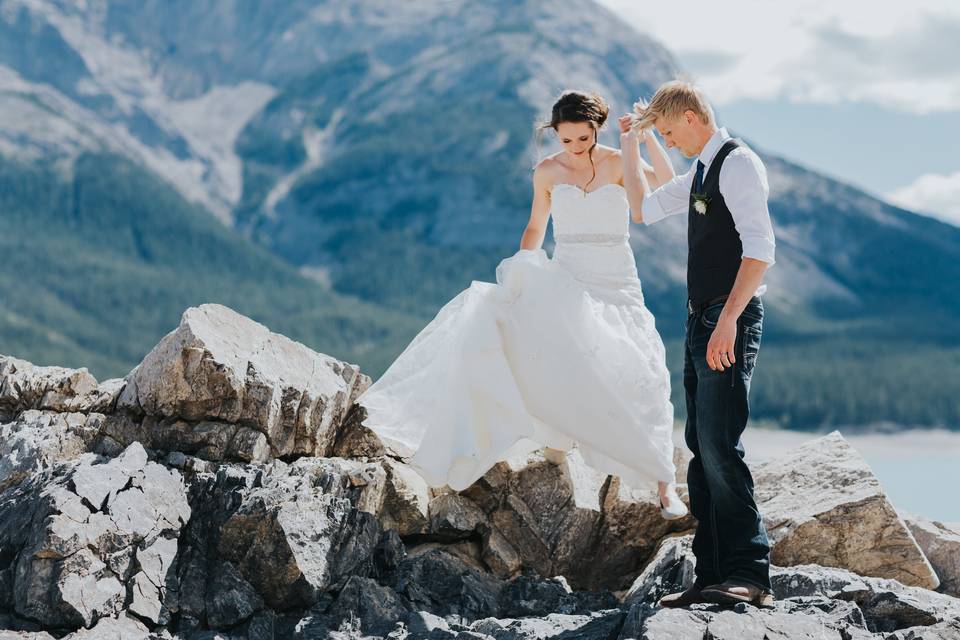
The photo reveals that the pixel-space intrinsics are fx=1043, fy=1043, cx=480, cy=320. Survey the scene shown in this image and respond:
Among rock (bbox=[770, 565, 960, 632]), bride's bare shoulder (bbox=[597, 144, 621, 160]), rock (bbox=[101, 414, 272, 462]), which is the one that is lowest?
rock (bbox=[770, 565, 960, 632])

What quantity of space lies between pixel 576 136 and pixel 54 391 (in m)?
6.23

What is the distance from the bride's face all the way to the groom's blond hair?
188 centimetres

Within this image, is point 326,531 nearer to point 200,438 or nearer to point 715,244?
point 200,438

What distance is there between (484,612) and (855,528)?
4.09 metres

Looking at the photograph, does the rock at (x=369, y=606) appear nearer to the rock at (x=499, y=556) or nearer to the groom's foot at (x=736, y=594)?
the rock at (x=499, y=556)

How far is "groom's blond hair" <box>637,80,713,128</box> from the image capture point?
25.8 ft

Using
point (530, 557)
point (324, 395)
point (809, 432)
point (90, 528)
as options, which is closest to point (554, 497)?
point (530, 557)

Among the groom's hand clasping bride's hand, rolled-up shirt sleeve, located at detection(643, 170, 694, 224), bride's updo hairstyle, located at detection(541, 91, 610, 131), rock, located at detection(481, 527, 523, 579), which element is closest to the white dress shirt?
rolled-up shirt sleeve, located at detection(643, 170, 694, 224)

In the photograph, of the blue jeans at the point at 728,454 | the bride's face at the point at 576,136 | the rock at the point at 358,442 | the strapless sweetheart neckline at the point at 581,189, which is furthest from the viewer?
the rock at the point at 358,442

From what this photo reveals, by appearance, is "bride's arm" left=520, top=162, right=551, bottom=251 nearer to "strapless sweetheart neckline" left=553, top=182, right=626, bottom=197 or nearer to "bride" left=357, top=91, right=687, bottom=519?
"bride" left=357, top=91, right=687, bottom=519

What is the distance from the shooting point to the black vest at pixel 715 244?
7676mm

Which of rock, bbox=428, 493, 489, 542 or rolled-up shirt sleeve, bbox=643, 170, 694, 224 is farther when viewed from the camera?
rock, bbox=428, 493, 489, 542

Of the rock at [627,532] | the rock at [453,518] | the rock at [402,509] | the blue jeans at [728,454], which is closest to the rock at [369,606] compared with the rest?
the rock at [402,509]

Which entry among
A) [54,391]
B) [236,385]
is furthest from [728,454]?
[54,391]
